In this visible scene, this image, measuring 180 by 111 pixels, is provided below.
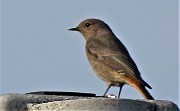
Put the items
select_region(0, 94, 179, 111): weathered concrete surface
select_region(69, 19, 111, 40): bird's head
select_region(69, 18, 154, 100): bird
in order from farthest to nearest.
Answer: select_region(69, 19, 111, 40): bird's head, select_region(69, 18, 154, 100): bird, select_region(0, 94, 179, 111): weathered concrete surface

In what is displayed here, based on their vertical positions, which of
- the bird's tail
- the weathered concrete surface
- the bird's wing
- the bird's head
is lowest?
the bird's tail

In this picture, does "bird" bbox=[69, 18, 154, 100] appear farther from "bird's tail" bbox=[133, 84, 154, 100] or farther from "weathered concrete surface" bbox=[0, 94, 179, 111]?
"weathered concrete surface" bbox=[0, 94, 179, 111]

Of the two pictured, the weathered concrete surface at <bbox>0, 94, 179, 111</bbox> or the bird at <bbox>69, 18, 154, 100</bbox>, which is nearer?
the weathered concrete surface at <bbox>0, 94, 179, 111</bbox>

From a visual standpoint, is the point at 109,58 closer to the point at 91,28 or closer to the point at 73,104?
the point at 91,28

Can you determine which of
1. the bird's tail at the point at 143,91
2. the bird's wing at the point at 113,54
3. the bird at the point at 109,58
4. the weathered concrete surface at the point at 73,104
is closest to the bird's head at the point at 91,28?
the bird at the point at 109,58

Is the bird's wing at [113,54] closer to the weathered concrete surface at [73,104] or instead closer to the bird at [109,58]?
the bird at [109,58]

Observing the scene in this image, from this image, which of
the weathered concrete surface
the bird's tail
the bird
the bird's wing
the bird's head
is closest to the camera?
the weathered concrete surface

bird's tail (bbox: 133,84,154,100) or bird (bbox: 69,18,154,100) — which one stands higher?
bird (bbox: 69,18,154,100)

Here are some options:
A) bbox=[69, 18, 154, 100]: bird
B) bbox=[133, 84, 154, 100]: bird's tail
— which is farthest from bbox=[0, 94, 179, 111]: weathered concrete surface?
bbox=[69, 18, 154, 100]: bird

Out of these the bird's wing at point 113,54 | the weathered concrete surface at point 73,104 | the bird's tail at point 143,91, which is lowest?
the bird's tail at point 143,91
